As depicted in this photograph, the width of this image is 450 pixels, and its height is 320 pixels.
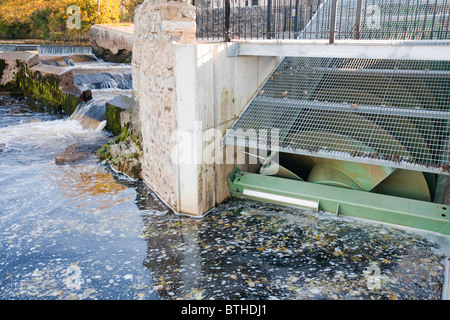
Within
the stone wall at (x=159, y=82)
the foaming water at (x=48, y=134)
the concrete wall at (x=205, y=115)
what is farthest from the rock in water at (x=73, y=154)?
the concrete wall at (x=205, y=115)

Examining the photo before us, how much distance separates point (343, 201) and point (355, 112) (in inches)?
57.8

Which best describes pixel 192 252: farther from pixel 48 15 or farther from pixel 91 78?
pixel 48 15

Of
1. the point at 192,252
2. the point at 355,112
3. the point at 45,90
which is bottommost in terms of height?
the point at 192,252

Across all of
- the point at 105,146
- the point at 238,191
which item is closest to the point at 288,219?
the point at 238,191

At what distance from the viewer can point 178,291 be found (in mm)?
4086

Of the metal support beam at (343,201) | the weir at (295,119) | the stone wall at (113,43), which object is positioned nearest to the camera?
the metal support beam at (343,201)

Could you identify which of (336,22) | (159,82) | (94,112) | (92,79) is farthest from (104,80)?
(159,82)

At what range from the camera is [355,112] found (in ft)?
20.2

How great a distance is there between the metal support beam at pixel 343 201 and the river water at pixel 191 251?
0.45 feet

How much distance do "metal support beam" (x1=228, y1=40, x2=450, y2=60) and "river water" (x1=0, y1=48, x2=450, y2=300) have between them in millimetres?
2342

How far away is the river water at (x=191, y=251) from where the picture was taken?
411cm

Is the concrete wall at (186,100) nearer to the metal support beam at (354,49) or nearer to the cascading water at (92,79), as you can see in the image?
the metal support beam at (354,49)

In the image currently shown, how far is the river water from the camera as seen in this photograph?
162 inches
